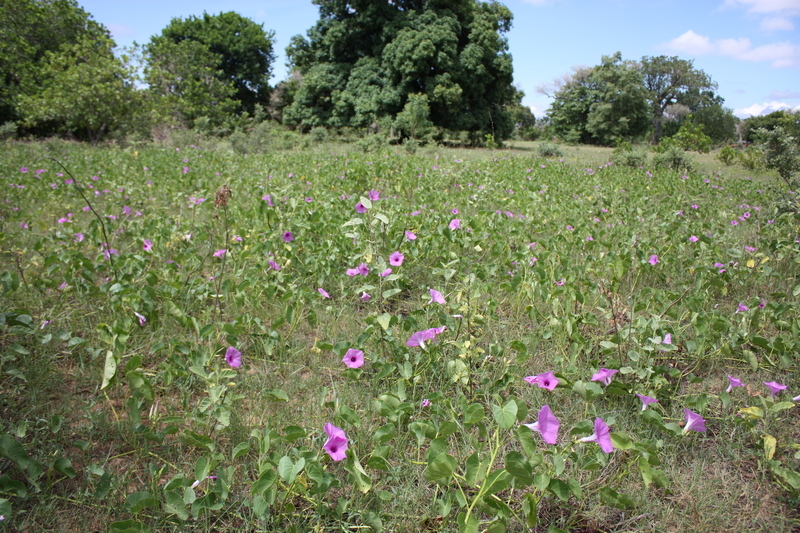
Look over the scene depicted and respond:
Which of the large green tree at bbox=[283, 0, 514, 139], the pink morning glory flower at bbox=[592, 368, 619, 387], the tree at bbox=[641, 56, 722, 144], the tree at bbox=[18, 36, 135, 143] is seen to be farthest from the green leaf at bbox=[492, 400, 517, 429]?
the tree at bbox=[641, 56, 722, 144]

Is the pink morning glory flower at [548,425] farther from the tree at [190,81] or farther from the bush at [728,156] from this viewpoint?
the tree at [190,81]

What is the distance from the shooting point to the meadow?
Answer: 1.20 m

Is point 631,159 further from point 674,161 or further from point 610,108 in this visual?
point 610,108

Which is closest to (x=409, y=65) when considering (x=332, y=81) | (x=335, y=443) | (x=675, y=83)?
(x=332, y=81)

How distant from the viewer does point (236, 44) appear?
29.1 m

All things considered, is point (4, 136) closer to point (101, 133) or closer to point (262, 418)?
point (101, 133)

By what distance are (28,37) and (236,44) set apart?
15.2 m

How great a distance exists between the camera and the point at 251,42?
2955 centimetres

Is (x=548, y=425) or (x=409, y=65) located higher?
(x=409, y=65)

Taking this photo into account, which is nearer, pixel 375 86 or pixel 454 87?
pixel 454 87

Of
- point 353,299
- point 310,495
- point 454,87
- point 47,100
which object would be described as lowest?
point 310,495

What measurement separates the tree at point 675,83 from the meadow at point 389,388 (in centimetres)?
4377

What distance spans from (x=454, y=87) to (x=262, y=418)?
16658 millimetres

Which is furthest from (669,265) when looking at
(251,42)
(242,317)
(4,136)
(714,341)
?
(251,42)
